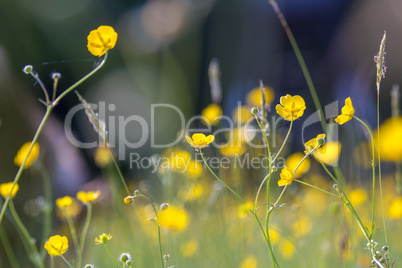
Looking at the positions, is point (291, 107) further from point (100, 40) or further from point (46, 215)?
point (46, 215)

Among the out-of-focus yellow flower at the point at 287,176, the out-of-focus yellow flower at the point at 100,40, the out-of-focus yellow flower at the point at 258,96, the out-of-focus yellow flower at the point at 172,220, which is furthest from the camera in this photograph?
the out-of-focus yellow flower at the point at 258,96

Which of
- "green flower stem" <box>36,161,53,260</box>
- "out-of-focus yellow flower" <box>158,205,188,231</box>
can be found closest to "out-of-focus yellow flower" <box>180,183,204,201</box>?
"out-of-focus yellow flower" <box>158,205,188,231</box>

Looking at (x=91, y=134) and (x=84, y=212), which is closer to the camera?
(x=84, y=212)

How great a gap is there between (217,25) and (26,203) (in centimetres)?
254

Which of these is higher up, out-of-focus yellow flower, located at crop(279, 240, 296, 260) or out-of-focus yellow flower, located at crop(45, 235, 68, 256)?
out-of-focus yellow flower, located at crop(45, 235, 68, 256)

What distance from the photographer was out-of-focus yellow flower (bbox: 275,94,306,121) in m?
0.77

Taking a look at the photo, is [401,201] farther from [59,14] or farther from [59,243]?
[59,14]

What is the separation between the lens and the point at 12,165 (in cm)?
183

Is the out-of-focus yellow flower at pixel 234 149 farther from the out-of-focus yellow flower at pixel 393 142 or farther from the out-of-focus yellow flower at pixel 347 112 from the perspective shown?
the out-of-focus yellow flower at pixel 347 112

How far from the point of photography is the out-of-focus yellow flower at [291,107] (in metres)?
0.77

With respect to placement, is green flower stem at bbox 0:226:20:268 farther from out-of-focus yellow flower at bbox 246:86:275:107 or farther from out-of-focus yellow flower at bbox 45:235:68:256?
out-of-focus yellow flower at bbox 246:86:275:107

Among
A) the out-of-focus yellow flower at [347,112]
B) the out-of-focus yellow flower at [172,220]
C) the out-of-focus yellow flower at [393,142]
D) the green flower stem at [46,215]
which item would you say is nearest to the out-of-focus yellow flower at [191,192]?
the out-of-focus yellow flower at [172,220]

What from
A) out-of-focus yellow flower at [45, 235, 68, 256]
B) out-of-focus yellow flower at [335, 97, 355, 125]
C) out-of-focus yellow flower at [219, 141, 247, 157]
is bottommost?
out-of-focus yellow flower at [45, 235, 68, 256]

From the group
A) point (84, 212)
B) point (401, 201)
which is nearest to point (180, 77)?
point (84, 212)
